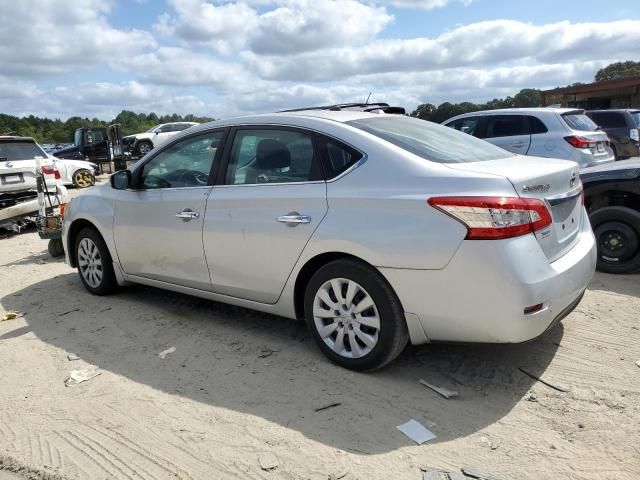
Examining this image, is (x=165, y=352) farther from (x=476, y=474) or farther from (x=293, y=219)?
(x=476, y=474)

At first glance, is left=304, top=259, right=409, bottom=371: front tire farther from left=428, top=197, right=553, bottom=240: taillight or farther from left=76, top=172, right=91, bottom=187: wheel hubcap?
left=76, top=172, right=91, bottom=187: wheel hubcap

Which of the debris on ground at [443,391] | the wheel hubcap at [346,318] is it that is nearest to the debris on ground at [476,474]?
the debris on ground at [443,391]

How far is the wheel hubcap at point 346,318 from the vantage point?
11.1ft

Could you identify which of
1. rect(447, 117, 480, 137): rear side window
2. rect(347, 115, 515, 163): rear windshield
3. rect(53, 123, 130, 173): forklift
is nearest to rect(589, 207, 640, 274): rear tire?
rect(347, 115, 515, 163): rear windshield

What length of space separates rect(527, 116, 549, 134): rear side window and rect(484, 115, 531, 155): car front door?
2.4 inches

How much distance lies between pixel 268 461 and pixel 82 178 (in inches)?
630

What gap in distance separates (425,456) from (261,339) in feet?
6.03

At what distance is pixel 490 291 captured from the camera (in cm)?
292

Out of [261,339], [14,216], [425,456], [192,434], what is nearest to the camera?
[425,456]

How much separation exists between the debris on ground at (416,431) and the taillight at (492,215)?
1.07 meters

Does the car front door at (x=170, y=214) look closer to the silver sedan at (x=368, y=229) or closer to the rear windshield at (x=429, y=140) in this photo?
the silver sedan at (x=368, y=229)

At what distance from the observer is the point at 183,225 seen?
4336mm

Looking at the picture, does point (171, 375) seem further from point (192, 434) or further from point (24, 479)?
point (24, 479)

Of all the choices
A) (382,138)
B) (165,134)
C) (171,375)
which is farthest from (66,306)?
(165,134)
